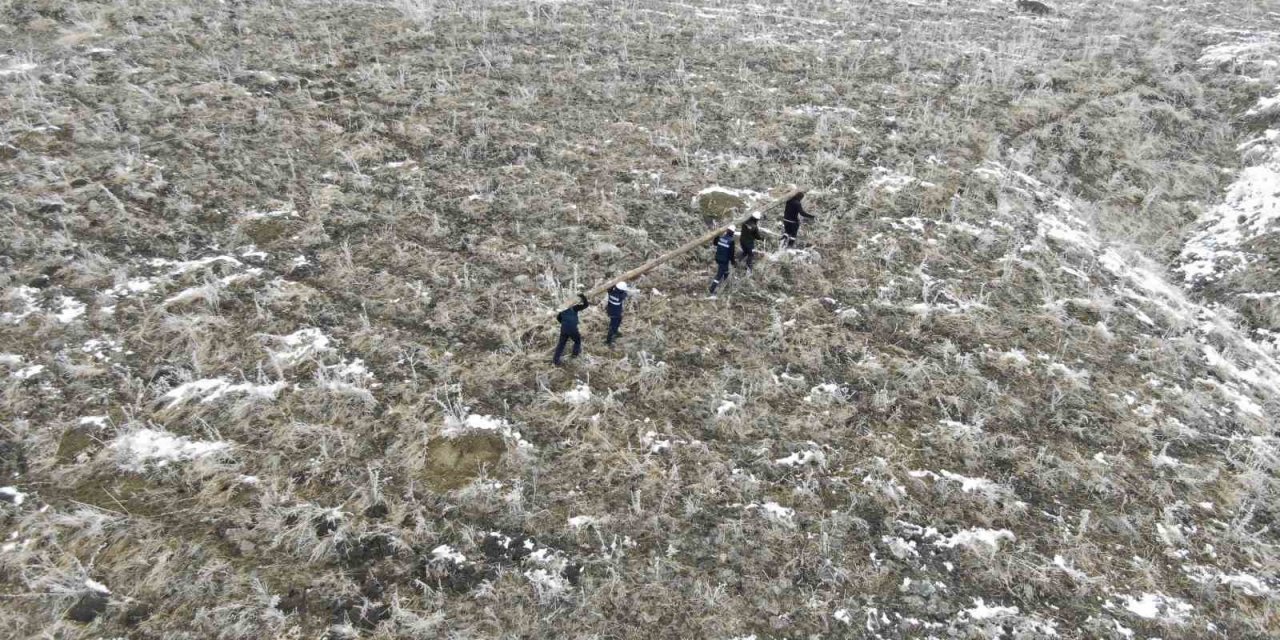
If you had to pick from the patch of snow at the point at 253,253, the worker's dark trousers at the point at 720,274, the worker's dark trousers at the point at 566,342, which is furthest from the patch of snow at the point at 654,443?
the patch of snow at the point at 253,253

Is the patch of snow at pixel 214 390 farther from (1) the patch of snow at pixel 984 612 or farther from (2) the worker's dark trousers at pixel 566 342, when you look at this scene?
(1) the patch of snow at pixel 984 612

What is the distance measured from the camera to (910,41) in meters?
18.6

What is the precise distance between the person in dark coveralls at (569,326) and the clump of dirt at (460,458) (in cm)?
133

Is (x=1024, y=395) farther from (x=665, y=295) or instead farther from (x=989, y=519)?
(x=665, y=295)

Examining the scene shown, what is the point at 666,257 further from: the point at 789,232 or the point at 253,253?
the point at 253,253

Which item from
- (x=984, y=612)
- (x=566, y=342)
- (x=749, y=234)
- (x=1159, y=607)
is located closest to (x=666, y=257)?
(x=749, y=234)

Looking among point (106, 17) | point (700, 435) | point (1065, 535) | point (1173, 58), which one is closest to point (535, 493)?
point (700, 435)

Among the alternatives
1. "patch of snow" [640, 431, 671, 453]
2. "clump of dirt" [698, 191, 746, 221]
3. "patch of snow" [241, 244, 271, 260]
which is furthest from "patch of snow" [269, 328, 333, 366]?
"clump of dirt" [698, 191, 746, 221]

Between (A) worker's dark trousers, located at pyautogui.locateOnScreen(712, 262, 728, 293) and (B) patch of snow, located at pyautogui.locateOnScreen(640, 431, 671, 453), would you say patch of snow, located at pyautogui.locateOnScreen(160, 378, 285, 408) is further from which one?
(A) worker's dark trousers, located at pyautogui.locateOnScreen(712, 262, 728, 293)

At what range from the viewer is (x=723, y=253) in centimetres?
892

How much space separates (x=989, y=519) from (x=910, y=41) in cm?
1650

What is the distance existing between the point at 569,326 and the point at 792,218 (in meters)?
4.47

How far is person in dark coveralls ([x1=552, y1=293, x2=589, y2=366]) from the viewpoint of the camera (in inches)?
292

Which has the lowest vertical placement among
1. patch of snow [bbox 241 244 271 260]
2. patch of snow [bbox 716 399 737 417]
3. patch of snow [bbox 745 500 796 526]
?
patch of snow [bbox 745 500 796 526]
